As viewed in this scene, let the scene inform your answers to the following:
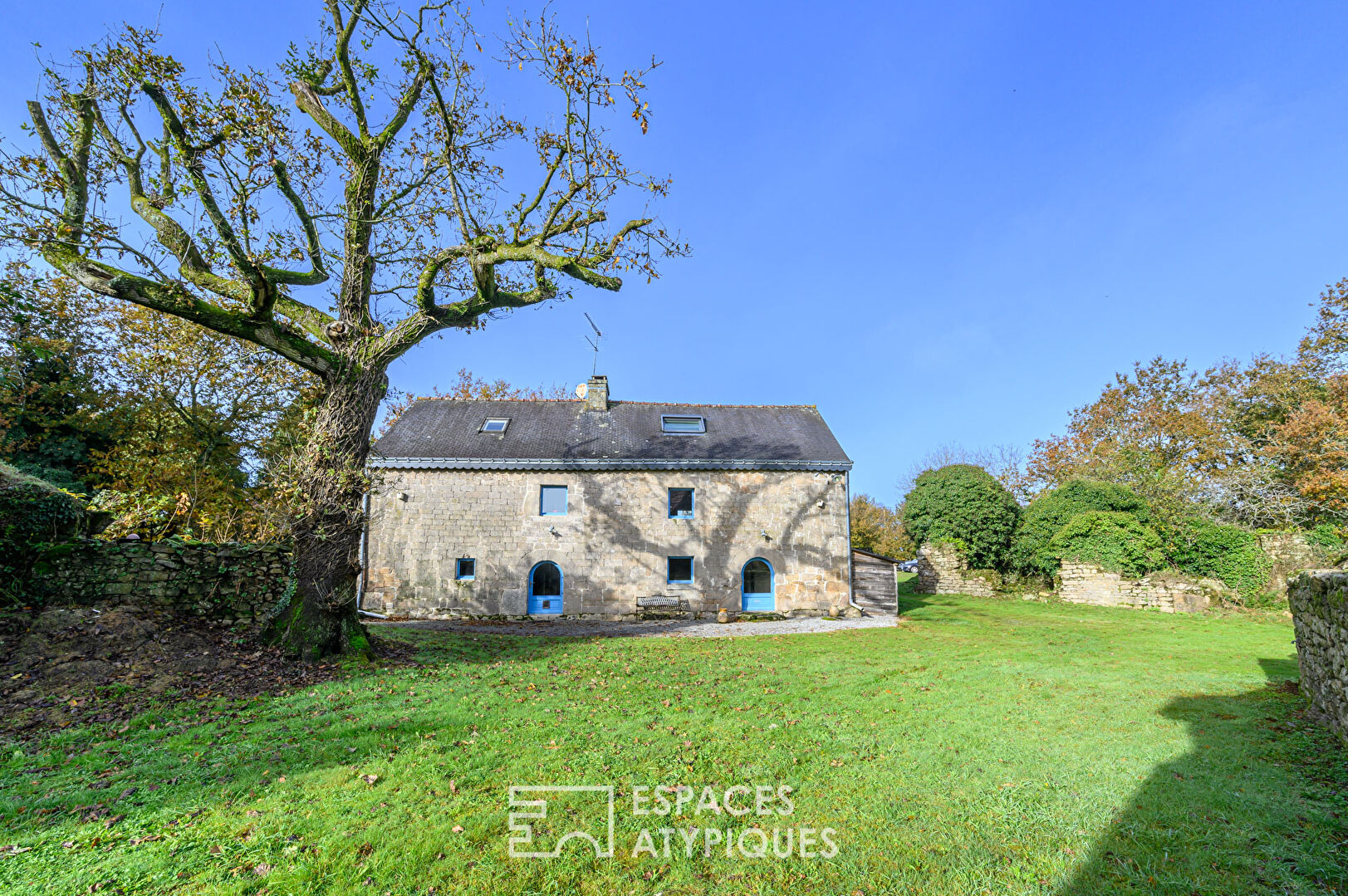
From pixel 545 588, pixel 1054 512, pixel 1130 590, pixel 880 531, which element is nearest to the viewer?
pixel 545 588

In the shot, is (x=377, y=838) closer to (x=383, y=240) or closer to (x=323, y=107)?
(x=383, y=240)

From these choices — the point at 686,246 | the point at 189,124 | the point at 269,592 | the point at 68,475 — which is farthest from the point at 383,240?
the point at 68,475

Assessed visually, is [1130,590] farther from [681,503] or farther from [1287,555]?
[681,503]

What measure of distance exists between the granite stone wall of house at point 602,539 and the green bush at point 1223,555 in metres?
10.9

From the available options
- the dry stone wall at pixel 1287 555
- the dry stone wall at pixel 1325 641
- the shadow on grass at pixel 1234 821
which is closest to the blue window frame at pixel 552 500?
the shadow on grass at pixel 1234 821

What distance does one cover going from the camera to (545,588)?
16609mm

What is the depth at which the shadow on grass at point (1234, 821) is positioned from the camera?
3346 mm

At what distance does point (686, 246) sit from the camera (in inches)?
404

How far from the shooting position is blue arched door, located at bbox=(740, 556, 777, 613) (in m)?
16.9

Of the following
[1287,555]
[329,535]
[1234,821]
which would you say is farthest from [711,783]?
[1287,555]

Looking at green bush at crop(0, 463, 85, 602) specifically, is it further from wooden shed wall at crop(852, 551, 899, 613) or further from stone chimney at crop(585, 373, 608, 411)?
→ wooden shed wall at crop(852, 551, 899, 613)

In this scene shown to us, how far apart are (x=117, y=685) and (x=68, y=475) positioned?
54.8 ft

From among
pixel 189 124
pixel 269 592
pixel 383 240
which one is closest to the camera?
pixel 189 124

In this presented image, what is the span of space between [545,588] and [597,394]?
22.8 ft
